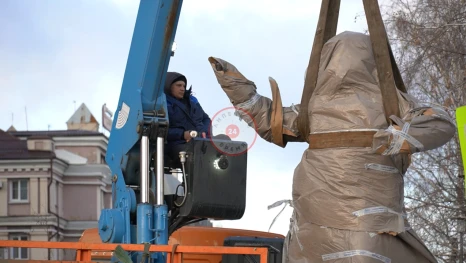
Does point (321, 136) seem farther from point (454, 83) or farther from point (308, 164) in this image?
point (454, 83)

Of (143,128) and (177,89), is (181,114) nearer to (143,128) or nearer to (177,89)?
(177,89)

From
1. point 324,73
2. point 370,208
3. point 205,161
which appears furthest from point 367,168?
point 205,161

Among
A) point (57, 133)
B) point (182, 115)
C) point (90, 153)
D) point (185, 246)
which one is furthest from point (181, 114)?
point (57, 133)

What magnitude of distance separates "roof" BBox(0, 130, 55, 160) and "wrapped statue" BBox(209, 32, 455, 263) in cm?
3794

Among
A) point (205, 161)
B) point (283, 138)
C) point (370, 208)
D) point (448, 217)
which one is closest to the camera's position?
point (370, 208)

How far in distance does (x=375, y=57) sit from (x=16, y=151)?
39.7 metres

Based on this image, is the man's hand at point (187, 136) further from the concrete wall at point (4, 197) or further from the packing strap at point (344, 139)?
the concrete wall at point (4, 197)

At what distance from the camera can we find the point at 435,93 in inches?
759

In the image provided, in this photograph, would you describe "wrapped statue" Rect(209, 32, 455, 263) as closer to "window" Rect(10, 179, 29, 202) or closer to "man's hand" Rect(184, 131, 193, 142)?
"man's hand" Rect(184, 131, 193, 142)

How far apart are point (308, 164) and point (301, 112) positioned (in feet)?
0.97

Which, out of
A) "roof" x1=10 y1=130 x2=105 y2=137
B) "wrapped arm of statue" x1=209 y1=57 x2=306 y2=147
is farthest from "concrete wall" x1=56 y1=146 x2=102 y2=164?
"wrapped arm of statue" x1=209 y1=57 x2=306 y2=147

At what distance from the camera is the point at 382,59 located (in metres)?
5.77

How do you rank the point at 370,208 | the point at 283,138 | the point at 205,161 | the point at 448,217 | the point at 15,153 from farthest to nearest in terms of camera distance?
1. the point at 15,153
2. the point at 448,217
3. the point at 205,161
4. the point at 283,138
5. the point at 370,208

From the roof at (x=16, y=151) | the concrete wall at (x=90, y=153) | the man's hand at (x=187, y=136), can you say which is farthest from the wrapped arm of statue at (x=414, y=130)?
the concrete wall at (x=90, y=153)
